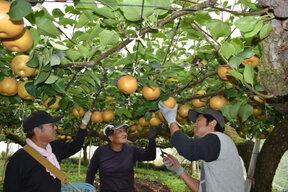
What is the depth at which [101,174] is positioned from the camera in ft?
11.8

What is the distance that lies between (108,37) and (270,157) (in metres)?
3.15

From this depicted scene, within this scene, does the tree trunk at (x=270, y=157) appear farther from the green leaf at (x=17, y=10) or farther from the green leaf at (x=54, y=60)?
the green leaf at (x=17, y=10)

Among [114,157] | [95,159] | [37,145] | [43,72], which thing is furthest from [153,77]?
[95,159]

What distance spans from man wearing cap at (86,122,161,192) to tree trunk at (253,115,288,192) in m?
1.55

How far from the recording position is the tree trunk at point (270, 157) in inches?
141

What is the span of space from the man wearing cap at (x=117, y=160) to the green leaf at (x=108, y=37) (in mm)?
2111

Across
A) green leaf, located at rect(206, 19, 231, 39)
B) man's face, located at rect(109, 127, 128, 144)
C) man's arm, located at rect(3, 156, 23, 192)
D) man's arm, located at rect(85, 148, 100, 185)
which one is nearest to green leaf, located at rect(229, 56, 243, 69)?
green leaf, located at rect(206, 19, 231, 39)

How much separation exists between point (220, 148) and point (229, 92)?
52 centimetres

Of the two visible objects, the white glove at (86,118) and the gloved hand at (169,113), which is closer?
the gloved hand at (169,113)

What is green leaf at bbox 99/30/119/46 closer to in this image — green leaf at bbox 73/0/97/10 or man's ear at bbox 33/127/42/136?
green leaf at bbox 73/0/97/10

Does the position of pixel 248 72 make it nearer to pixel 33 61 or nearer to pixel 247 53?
pixel 247 53

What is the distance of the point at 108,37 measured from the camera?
157 cm

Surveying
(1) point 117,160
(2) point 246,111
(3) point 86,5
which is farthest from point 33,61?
(1) point 117,160

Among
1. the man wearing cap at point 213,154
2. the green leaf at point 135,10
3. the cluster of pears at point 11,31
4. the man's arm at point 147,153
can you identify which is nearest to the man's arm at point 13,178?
the man wearing cap at point 213,154
